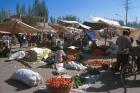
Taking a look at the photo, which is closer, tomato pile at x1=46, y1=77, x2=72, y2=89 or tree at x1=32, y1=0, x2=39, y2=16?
tomato pile at x1=46, y1=77, x2=72, y2=89

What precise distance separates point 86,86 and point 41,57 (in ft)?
29.9

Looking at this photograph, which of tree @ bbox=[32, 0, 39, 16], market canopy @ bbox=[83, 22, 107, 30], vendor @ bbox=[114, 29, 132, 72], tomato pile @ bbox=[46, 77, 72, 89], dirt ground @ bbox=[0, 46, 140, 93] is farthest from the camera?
tree @ bbox=[32, 0, 39, 16]

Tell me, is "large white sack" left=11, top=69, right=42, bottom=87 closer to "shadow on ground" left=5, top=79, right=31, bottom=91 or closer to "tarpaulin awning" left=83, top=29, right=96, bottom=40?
"shadow on ground" left=5, top=79, right=31, bottom=91

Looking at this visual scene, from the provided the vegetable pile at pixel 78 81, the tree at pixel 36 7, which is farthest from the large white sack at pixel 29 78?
the tree at pixel 36 7

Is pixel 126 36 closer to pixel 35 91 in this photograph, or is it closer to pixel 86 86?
pixel 86 86

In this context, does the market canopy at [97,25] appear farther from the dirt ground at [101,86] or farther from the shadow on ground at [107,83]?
the dirt ground at [101,86]

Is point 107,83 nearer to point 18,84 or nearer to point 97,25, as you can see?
point 18,84

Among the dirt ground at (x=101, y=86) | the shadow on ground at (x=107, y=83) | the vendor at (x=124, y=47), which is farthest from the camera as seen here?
the vendor at (x=124, y=47)

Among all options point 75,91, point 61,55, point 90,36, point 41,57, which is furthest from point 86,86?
point 90,36

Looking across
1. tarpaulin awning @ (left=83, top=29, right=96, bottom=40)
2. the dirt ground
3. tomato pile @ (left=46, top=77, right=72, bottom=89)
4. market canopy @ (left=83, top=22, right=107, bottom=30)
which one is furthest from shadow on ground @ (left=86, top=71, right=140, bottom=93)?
tarpaulin awning @ (left=83, top=29, right=96, bottom=40)

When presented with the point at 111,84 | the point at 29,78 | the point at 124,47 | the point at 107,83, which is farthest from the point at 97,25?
the point at 29,78

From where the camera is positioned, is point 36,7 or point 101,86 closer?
point 101,86

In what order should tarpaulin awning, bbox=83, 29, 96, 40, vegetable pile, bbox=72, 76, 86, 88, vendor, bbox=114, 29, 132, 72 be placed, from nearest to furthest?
vegetable pile, bbox=72, 76, 86, 88 → vendor, bbox=114, 29, 132, 72 → tarpaulin awning, bbox=83, 29, 96, 40

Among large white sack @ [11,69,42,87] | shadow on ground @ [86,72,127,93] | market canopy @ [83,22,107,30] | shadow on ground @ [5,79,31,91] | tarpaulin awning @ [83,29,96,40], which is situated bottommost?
shadow on ground @ [86,72,127,93]
